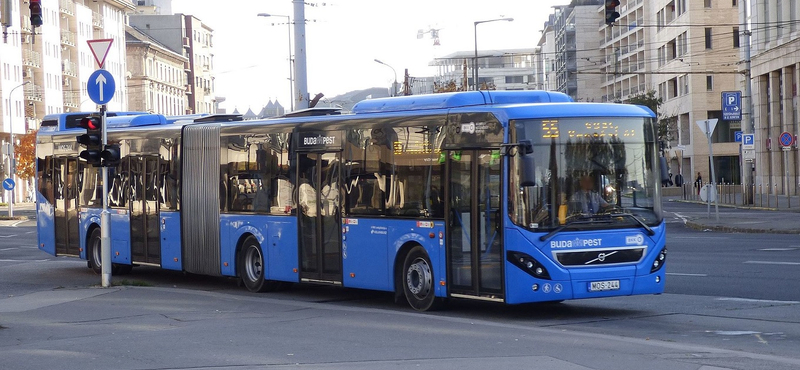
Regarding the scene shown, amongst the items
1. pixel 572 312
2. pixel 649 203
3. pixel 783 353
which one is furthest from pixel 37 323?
pixel 783 353

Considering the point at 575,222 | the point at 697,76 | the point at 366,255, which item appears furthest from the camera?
the point at 697,76

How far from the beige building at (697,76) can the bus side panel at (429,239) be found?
224 ft

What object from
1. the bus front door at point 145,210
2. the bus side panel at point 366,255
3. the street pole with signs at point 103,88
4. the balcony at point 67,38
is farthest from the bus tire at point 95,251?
the balcony at point 67,38

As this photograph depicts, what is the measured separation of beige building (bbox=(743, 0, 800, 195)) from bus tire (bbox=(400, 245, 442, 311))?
44.2 meters

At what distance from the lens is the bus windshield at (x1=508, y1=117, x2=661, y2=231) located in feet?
45.0

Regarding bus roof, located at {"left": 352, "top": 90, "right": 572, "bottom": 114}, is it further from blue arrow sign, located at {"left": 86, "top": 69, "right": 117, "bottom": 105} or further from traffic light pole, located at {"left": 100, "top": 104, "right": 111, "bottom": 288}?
traffic light pole, located at {"left": 100, "top": 104, "right": 111, "bottom": 288}

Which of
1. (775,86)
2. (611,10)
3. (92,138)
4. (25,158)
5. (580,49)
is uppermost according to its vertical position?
(580,49)

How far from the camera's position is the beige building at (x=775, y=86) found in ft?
188

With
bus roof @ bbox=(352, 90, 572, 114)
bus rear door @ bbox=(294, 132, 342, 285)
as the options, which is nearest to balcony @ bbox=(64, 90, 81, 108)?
bus rear door @ bbox=(294, 132, 342, 285)

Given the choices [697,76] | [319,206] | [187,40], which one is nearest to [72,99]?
[187,40]

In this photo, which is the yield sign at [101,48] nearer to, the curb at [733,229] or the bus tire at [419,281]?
the bus tire at [419,281]

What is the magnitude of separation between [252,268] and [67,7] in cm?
9147

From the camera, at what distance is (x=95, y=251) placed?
23.1 metres

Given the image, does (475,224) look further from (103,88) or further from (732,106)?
(732,106)
